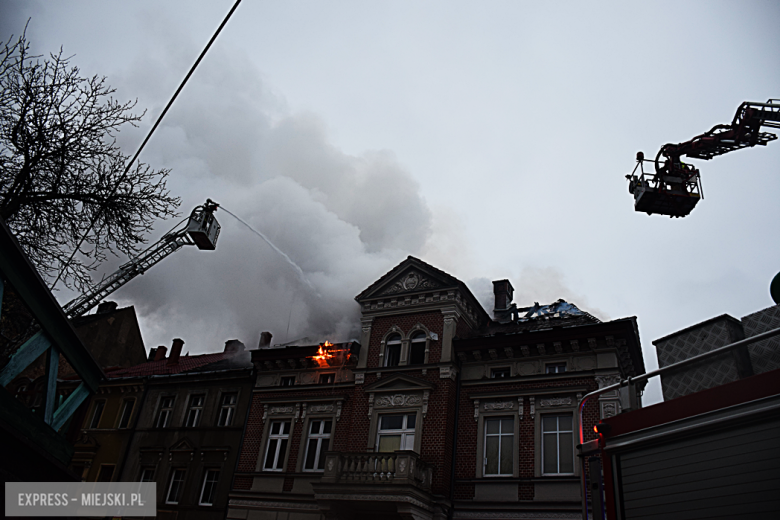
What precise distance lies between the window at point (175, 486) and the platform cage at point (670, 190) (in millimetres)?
23701

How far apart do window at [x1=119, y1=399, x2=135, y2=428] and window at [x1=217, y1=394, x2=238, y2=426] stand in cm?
582

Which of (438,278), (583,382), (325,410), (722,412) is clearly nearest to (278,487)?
(325,410)

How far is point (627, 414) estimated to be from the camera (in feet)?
26.9

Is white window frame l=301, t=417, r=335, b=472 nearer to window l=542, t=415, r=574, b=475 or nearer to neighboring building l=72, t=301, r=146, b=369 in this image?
window l=542, t=415, r=574, b=475

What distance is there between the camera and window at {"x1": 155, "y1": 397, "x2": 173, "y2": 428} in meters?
28.4

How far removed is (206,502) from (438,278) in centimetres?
1415

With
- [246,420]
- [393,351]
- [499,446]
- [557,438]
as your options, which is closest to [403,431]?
[393,351]

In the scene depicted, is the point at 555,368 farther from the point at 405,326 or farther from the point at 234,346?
the point at 234,346

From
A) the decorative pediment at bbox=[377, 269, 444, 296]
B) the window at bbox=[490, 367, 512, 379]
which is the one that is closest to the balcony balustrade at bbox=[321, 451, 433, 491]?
the window at bbox=[490, 367, 512, 379]

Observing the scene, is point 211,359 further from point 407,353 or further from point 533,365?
point 533,365

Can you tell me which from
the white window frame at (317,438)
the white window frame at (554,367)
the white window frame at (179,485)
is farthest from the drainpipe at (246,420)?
the white window frame at (554,367)

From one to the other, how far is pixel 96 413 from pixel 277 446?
1214 centimetres

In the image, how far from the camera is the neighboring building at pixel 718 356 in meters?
7.36

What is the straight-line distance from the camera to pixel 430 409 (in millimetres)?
22047
